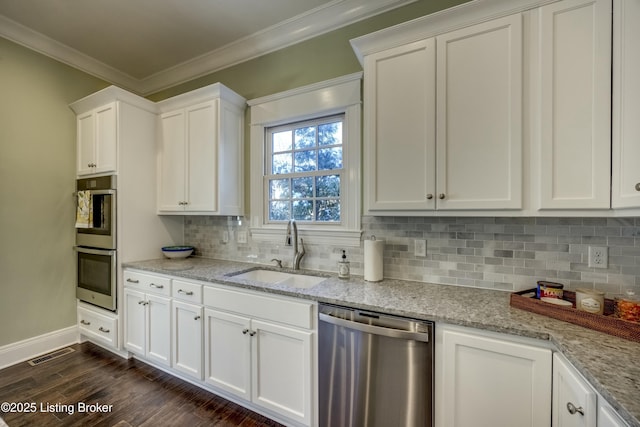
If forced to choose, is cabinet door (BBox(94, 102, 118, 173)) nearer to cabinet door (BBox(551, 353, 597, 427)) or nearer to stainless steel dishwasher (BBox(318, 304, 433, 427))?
stainless steel dishwasher (BBox(318, 304, 433, 427))

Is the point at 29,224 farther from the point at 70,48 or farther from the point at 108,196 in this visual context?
the point at 70,48

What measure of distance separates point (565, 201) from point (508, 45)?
83 cm

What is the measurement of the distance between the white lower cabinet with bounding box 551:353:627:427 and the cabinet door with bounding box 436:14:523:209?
28.5 inches


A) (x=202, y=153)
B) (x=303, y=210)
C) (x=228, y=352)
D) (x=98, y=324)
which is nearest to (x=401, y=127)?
(x=303, y=210)

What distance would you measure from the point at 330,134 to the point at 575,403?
6.75 feet

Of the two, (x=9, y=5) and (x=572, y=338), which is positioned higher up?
(x=9, y=5)

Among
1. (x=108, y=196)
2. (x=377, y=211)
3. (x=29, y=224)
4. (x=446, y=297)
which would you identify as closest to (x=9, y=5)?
(x=108, y=196)

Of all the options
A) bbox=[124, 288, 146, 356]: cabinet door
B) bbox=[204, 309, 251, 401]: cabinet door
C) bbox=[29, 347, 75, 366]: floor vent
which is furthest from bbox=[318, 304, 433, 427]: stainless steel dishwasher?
bbox=[29, 347, 75, 366]: floor vent

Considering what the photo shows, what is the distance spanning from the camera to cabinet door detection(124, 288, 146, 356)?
92.7 inches

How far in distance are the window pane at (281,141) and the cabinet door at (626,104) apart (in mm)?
2054

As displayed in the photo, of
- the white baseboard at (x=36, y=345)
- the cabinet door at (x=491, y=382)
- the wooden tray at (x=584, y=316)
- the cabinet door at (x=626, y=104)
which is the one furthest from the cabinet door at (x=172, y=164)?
the cabinet door at (x=626, y=104)

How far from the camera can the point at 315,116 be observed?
2.32 metres

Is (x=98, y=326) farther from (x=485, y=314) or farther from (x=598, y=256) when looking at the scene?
(x=598, y=256)

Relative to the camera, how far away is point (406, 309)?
1.35 metres
